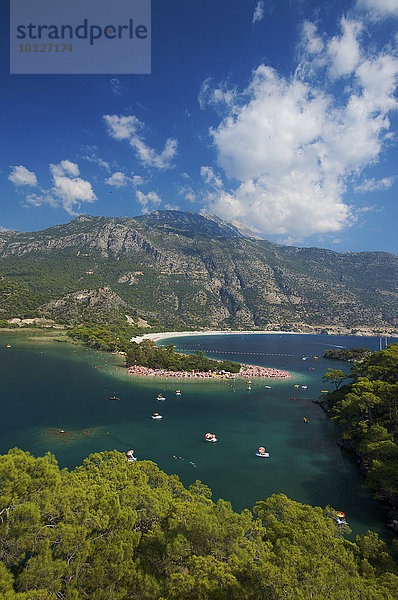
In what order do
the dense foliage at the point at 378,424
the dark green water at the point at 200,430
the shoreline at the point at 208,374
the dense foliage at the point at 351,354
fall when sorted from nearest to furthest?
the dense foliage at the point at 378,424
the dark green water at the point at 200,430
the shoreline at the point at 208,374
the dense foliage at the point at 351,354

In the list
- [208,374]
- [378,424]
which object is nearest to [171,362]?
[208,374]


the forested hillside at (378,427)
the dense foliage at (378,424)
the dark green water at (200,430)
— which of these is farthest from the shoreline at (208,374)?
the dense foliage at (378,424)

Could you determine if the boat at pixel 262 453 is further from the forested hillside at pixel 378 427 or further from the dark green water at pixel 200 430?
the forested hillside at pixel 378 427

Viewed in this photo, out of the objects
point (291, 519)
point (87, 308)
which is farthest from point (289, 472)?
point (87, 308)

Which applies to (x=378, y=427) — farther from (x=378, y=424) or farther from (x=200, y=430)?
(x=200, y=430)

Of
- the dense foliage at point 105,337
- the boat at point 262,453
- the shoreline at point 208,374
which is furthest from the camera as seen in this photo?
the dense foliage at point 105,337

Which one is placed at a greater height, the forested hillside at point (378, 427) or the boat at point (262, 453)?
the forested hillside at point (378, 427)

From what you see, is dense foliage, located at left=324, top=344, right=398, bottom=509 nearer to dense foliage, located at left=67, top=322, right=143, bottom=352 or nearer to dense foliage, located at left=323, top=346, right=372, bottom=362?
dense foliage, located at left=323, top=346, right=372, bottom=362
